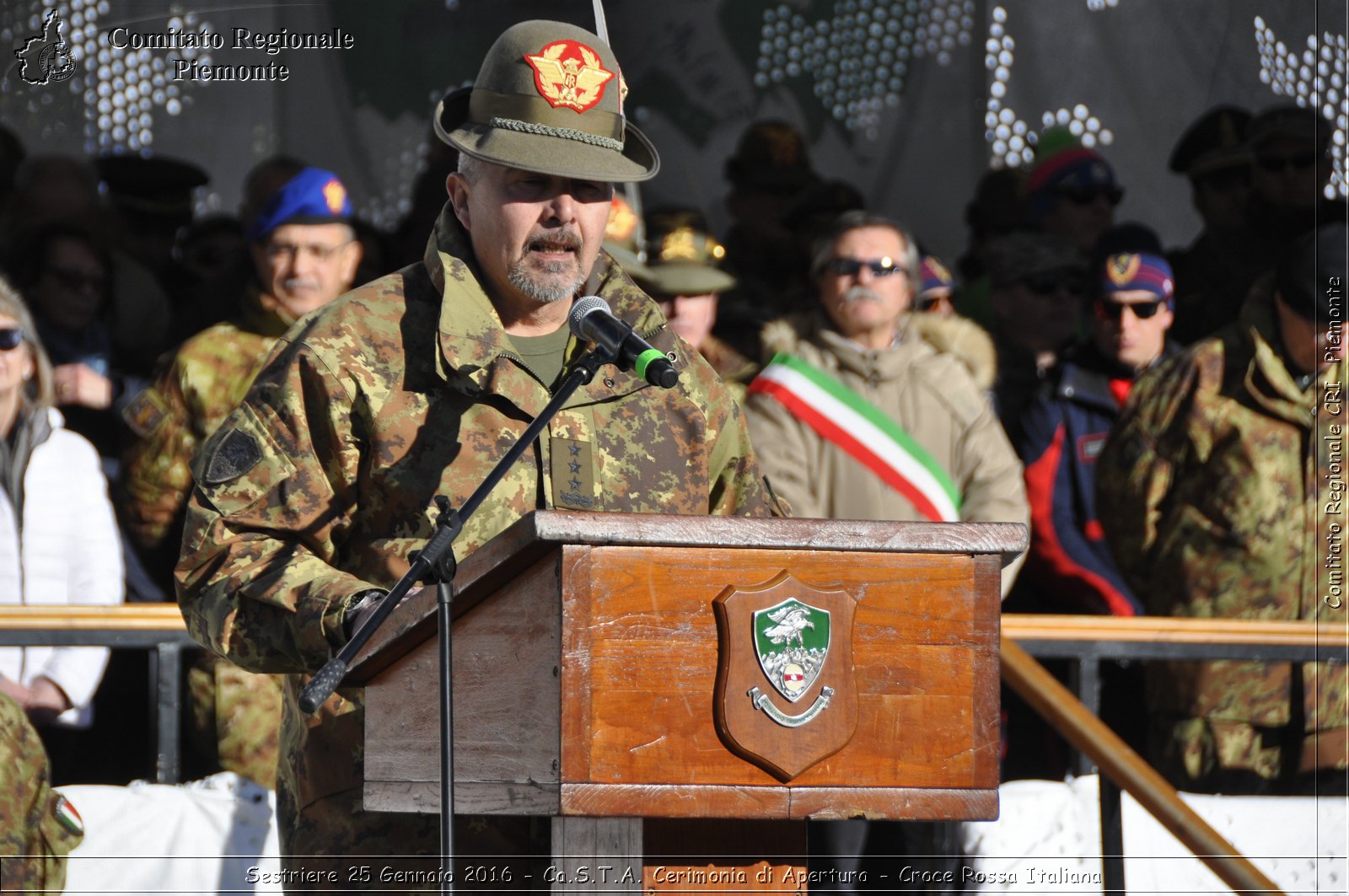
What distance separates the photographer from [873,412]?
5.55 meters

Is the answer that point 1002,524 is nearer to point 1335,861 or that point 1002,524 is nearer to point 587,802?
point 587,802

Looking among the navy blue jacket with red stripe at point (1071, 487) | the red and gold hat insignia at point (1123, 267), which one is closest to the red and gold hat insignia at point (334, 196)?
the navy blue jacket with red stripe at point (1071, 487)

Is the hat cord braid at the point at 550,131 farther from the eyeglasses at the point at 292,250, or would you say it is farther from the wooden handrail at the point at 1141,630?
the eyeglasses at the point at 292,250

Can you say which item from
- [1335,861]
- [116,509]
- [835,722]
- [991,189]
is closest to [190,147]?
[116,509]

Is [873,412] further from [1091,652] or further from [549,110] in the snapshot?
[549,110]

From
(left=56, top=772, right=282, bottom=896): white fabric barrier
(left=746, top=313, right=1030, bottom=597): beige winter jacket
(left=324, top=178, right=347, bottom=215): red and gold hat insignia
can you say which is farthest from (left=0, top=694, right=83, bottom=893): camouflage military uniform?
(left=746, top=313, right=1030, bottom=597): beige winter jacket

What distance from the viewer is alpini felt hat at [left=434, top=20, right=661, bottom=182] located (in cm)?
326

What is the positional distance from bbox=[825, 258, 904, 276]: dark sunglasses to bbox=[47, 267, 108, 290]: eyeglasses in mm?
2481

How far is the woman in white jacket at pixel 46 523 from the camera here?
509 centimetres

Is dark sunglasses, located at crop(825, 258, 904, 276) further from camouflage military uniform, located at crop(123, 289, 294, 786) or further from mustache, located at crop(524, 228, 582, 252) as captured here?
mustache, located at crop(524, 228, 582, 252)

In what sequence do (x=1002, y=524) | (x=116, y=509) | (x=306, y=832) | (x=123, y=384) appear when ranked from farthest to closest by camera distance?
(x=123, y=384) < (x=116, y=509) < (x=306, y=832) < (x=1002, y=524)

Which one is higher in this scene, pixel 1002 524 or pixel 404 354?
pixel 404 354

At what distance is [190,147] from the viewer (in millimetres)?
7039

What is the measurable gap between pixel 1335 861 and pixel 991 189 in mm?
3085
